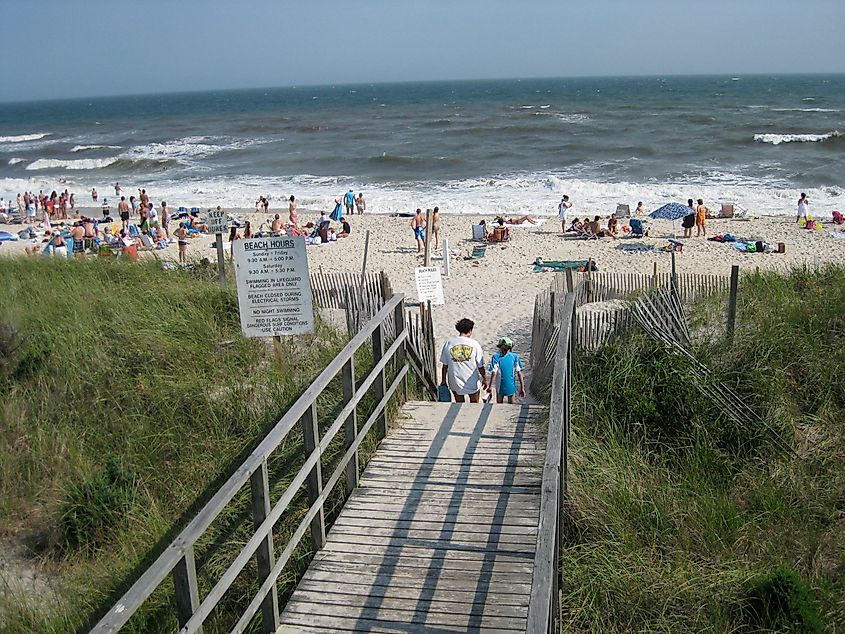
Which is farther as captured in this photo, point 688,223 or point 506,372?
point 688,223

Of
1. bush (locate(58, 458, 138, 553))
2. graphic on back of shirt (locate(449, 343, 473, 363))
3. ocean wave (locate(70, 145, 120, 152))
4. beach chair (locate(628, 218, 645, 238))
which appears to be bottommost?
beach chair (locate(628, 218, 645, 238))

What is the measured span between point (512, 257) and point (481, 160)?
23421 mm

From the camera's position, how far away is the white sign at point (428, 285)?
1147 centimetres

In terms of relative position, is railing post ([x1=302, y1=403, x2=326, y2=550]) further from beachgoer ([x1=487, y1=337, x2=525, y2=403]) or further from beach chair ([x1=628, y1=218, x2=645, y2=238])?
beach chair ([x1=628, y1=218, x2=645, y2=238])

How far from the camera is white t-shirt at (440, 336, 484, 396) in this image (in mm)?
7824

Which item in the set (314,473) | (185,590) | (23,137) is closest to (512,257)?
(314,473)

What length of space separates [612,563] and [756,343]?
12.2ft

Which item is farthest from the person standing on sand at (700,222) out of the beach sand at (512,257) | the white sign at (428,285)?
the white sign at (428,285)

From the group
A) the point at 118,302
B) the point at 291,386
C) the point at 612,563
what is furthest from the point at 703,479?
the point at 118,302

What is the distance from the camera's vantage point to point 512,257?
21.0 metres

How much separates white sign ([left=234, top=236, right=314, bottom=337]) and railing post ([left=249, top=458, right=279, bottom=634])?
3.00 meters

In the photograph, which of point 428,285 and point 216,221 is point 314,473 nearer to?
point 428,285

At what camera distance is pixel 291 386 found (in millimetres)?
6539

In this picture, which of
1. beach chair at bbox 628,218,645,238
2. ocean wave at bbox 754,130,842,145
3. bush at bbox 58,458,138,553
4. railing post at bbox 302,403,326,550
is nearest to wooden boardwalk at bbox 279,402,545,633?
railing post at bbox 302,403,326,550
